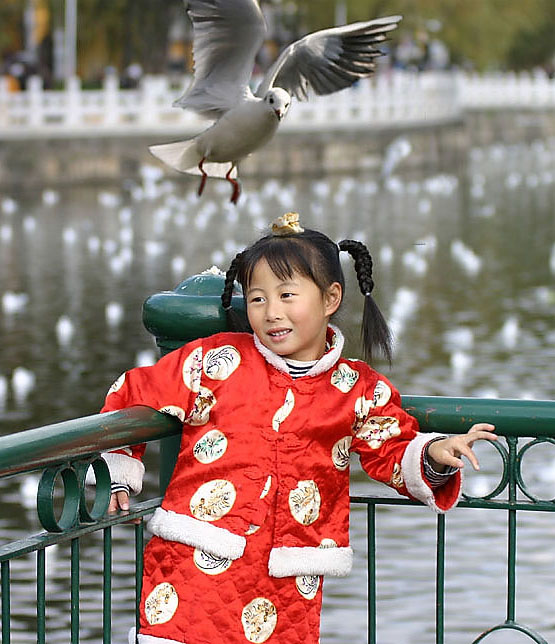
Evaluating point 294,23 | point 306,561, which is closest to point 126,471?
point 306,561

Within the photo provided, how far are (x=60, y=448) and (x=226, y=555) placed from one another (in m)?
0.42

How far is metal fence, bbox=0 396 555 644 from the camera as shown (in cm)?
270

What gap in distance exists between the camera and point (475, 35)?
150 ft

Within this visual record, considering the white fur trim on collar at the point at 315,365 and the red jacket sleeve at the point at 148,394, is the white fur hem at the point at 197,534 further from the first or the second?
the white fur trim on collar at the point at 315,365

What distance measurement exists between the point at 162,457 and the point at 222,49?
2.68 m

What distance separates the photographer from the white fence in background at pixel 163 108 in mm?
26953

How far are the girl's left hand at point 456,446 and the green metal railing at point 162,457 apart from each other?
0.05 m

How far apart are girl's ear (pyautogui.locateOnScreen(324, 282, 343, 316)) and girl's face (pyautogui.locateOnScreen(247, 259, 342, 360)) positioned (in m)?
0.01

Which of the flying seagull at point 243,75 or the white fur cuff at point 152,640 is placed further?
the flying seagull at point 243,75

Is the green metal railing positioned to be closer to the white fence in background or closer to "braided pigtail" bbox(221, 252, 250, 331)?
"braided pigtail" bbox(221, 252, 250, 331)

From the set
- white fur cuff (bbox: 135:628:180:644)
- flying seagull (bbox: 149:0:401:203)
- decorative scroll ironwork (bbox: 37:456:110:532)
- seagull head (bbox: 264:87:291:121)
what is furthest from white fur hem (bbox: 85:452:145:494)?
seagull head (bbox: 264:87:291:121)

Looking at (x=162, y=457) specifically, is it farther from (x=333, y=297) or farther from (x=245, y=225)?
(x=245, y=225)

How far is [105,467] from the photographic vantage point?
9.62ft

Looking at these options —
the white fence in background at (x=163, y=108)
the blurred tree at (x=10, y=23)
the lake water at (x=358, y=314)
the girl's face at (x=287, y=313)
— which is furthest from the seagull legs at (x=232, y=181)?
the blurred tree at (x=10, y=23)
